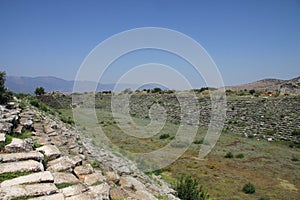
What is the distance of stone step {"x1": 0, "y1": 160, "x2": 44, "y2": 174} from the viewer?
5.05 meters

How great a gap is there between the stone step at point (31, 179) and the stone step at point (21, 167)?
0.70 ft

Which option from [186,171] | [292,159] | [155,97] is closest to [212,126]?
[292,159]

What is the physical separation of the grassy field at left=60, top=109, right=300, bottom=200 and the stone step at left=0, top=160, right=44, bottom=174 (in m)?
8.63

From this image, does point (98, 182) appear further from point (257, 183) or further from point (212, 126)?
point (212, 126)

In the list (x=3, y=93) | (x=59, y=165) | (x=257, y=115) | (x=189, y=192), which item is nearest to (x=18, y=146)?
(x=59, y=165)

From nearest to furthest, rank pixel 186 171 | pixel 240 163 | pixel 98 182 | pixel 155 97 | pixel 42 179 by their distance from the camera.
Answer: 1. pixel 42 179
2. pixel 98 182
3. pixel 186 171
4. pixel 240 163
5. pixel 155 97

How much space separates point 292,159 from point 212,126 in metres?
13.1

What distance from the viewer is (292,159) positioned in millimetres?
17406

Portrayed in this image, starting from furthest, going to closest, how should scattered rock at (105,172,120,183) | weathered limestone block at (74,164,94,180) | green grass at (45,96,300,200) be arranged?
green grass at (45,96,300,200) → scattered rock at (105,172,120,183) → weathered limestone block at (74,164,94,180)

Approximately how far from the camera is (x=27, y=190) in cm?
438

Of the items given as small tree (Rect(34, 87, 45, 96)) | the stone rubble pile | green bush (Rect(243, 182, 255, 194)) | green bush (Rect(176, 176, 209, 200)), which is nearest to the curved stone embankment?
green bush (Rect(176, 176, 209, 200))

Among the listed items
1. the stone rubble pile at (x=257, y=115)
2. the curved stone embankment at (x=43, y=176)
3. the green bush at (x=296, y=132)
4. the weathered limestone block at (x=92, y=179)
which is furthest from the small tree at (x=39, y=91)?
the weathered limestone block at (x=92, y=179)

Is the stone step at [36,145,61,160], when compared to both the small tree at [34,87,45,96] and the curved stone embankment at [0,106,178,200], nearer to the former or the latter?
the curved stone embankment at [0,106,178,200]

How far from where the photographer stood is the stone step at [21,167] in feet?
16.6
